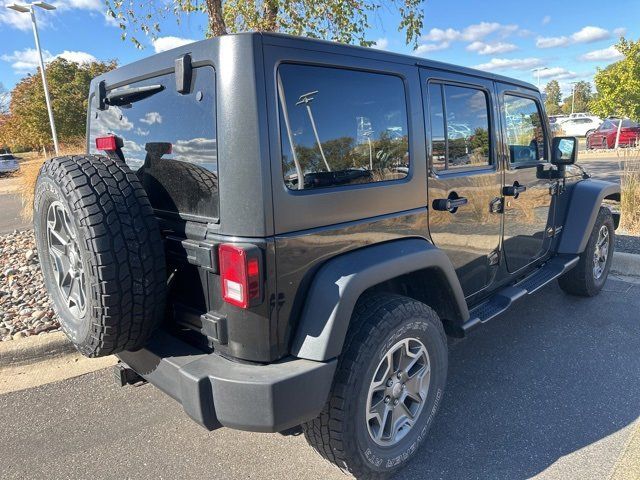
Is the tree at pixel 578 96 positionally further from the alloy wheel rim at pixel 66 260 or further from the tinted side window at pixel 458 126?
the alloy wheel rim at pixel 66 260

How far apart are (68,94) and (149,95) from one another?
2197cm

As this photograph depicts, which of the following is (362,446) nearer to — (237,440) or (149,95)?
(237,440)

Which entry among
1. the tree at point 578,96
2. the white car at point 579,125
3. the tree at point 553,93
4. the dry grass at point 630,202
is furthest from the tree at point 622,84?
the tree at point 553,93

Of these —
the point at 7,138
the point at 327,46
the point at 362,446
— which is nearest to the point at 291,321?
the point at 362,446

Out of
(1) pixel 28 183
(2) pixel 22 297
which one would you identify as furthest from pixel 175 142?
(1) pixel 28 183

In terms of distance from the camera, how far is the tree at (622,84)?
56.9 ft

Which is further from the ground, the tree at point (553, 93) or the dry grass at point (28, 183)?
the tree at point (553, 93)

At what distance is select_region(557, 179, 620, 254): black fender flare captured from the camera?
4086 millimetres

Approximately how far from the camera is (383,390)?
89.1 inches

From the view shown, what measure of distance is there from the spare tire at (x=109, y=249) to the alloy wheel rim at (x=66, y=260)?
2 centimetres

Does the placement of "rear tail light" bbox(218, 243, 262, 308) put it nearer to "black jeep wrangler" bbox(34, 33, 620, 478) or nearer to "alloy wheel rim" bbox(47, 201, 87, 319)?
"black jeep wrangler" bbox(34, 33, 620, 478)

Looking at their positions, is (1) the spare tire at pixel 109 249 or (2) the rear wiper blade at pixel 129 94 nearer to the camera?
(1) the spare tire at pixel 109 249

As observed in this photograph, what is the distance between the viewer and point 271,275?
1.84 meters

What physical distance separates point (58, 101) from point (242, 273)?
876 inches
